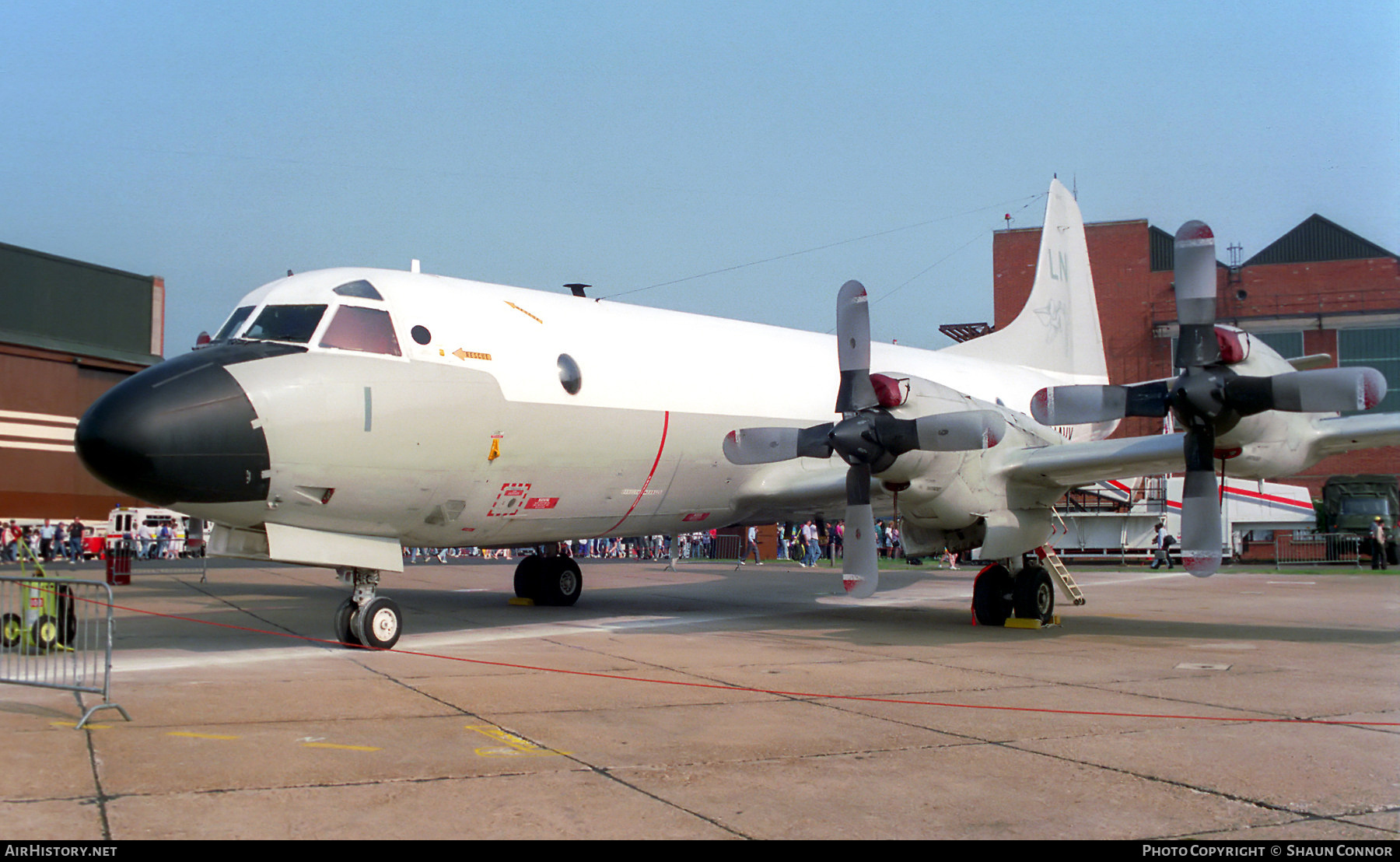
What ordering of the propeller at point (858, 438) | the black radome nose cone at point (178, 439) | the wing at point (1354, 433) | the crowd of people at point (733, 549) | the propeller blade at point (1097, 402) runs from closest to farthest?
the black radome nose cone at point (178, 439)
the wing at point (1354, 433)
the propeller blade at point (1097, 402)
the propeller at point (858, 438)
the crowd of people at point (733, 549)

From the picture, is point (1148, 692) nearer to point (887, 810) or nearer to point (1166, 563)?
point (887, 810)

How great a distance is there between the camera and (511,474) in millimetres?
12477

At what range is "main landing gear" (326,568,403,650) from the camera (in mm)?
11547

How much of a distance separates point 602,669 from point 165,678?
12.6ft

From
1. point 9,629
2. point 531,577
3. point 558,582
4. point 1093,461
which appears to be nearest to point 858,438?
point 1093,461

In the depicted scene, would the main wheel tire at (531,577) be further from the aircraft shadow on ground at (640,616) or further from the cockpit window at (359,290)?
the cockpit window at (359,290)

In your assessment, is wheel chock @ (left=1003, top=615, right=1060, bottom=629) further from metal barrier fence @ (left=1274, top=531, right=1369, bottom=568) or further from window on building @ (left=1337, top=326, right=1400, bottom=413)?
window on building @ (left=1337, top=326, right=1400, bottom=413)

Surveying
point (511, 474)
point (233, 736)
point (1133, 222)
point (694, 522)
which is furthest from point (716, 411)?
point (1133, 222)

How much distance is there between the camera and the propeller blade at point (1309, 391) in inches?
422

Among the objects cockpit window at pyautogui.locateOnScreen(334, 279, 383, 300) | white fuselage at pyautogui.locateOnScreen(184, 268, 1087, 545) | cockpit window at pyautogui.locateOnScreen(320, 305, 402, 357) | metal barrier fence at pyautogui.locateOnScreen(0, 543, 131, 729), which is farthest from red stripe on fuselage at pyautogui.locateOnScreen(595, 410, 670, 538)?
metal barrier fence at pyautogui.locateOnScreen(0, 543, 131, 729)

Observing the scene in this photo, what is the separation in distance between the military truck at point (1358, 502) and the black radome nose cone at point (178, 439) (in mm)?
37907

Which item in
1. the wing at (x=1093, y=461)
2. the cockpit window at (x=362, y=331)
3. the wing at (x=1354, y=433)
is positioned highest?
the cockpit window at (x=362, y=331)

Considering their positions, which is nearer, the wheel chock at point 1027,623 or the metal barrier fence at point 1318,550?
the wheel chock at point 1027,623

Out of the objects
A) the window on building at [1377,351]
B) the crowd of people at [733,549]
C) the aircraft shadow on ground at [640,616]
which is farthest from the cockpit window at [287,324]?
the window on building at [1377,351]
